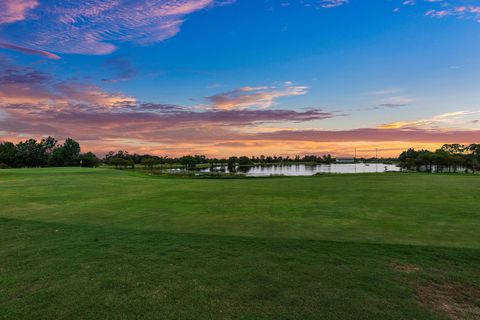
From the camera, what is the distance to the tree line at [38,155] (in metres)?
104

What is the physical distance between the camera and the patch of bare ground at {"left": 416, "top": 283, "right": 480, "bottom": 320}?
12.7 feet

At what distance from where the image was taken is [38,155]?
111 m

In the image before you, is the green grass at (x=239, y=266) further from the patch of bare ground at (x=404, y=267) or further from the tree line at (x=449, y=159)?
the tree line at (x=449, y=159)

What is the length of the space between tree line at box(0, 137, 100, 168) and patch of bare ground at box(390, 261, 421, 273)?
112327 mm

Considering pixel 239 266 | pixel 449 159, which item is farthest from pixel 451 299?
pixel 449 159

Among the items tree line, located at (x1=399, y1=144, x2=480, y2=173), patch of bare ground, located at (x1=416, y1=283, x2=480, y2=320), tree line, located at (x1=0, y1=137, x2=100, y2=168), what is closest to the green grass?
patch of bare ground, located at (x1=416, y1=283, x2=480, y2=320)

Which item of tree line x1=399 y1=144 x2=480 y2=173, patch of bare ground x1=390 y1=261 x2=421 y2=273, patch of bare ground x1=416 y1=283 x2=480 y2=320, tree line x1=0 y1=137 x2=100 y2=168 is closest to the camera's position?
patch of bare ground x1=416 y1=283 x2=480 y2=320

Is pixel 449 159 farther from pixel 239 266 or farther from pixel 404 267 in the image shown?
pixel 239 266

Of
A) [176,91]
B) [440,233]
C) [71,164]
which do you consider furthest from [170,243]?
[71,164]

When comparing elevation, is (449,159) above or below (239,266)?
above

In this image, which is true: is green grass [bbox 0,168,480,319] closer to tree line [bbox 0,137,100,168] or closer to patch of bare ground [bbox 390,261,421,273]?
patch of bare ground [bbox 390,261,421,273]

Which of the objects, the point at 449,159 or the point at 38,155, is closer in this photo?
the point at 449,159

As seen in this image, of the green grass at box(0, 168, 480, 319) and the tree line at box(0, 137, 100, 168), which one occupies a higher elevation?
the tree line at box(0, 137, 100, 168)

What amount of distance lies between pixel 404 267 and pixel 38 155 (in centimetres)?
13583
